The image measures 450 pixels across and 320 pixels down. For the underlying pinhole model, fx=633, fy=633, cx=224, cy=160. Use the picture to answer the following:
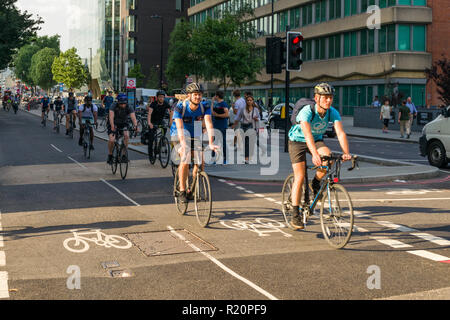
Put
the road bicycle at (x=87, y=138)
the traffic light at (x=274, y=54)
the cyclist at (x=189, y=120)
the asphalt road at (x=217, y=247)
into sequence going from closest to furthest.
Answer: the asphalt road at (x=217, y=247), the cyclist at (x=189, y=120), the traffic light at (x=274, y=54), the road bicycle at (x=87, y=138)

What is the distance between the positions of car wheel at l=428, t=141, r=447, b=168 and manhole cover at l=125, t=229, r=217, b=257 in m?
11.2

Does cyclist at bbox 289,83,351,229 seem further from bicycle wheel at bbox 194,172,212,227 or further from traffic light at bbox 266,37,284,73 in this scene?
traffic light at bbox 266,37,284,73

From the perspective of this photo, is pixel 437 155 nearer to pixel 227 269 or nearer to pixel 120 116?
pixel 120 116

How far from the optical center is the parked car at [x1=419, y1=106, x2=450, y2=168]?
17359 mm

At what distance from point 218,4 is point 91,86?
58.8 m

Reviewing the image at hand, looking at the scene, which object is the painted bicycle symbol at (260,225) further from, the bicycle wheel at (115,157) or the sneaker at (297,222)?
the bicycle wheel at (115,157)

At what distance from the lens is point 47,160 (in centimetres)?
1859

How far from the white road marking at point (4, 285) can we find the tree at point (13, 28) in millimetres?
38506

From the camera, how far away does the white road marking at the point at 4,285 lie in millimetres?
5414

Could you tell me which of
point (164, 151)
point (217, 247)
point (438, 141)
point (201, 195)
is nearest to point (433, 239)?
point (217, 247)

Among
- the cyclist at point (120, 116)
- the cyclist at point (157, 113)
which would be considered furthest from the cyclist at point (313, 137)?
the cyclist at point (157, 113)

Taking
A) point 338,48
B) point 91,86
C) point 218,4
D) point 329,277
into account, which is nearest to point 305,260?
point 329,277

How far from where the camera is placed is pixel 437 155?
1773 cm
